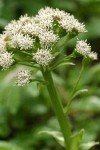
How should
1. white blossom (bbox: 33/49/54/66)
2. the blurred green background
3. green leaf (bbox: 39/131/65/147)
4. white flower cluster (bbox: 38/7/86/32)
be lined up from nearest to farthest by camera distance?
white blossom (bbox: 33/49/54/66)
white flower cluster (bbox: 38/7/86/32)
green leaf (bbox: 39/131/65/147)
the blurred green background

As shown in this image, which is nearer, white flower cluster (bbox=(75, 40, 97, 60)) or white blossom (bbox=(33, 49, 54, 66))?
white blossom (bbox=(33, 49, 54, 66))

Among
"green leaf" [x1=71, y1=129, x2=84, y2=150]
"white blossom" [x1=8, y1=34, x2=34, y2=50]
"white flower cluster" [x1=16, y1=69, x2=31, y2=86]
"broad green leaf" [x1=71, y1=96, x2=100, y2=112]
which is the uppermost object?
"broad green leaf" [x1=71, y1=96, x2=100, y2=112]

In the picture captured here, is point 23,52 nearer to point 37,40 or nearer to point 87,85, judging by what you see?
point 37,40

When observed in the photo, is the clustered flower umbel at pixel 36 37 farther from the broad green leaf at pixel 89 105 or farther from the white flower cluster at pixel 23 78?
the broad green leaf at pixel 89 105

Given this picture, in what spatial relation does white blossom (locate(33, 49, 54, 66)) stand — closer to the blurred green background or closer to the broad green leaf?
the blurred green background

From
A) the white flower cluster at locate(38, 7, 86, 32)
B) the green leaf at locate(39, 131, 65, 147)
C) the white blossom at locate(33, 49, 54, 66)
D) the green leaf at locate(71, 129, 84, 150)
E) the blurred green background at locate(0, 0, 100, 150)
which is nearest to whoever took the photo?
A: the white blossom at locate(33, 49, 54, 66)

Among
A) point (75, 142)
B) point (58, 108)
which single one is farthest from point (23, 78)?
point (75, 142)

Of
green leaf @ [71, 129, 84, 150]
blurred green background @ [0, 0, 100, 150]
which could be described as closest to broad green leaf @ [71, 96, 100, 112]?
blurred green background @ [0, 0, 100, 150]
